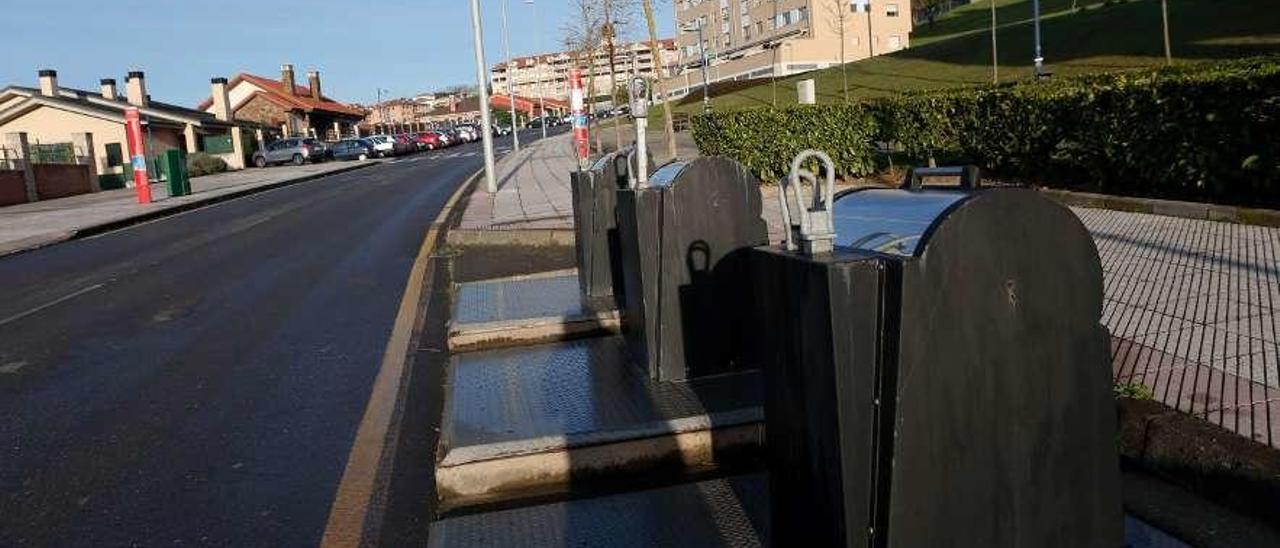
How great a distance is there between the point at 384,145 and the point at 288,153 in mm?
5751

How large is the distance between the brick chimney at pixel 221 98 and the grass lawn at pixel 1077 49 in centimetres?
2672

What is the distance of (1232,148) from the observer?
9297mm

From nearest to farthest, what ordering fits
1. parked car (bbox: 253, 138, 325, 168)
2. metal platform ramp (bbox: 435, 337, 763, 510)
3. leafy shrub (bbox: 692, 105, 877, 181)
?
metal platform ramp (bbox: 435, 337, 763, 510)
leafy shrub (bbox: 692, 105, 877, 181)
parked car (bbox: 253, 138, 325, 168)

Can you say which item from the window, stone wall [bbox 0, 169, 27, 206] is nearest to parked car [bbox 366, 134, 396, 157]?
the window

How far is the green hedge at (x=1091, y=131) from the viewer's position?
361 inches

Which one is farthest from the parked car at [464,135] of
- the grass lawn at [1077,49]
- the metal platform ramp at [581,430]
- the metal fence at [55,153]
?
the metal platform ramp at [581,430]

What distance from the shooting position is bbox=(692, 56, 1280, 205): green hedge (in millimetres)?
9164

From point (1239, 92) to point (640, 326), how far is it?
7017mm

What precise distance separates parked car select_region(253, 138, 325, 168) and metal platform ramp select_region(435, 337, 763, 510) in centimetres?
5060

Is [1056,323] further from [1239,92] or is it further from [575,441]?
[1239,92]

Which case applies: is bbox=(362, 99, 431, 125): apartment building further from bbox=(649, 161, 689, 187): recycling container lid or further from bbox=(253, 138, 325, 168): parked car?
bbox=(649, 161, 689, 187): recycling container lid

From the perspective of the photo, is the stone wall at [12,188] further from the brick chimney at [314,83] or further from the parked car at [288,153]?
the brick chimney at [314,83]

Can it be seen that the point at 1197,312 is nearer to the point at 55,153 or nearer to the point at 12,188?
the point at 12,188

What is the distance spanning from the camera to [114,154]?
1709 inches
